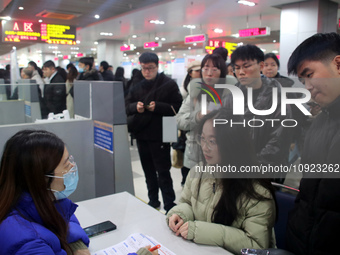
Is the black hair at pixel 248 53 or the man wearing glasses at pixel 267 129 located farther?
the black hair at pixel 248 53

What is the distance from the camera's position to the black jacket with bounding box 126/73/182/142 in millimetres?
2803

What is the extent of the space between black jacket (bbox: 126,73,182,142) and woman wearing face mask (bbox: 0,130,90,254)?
1696mm

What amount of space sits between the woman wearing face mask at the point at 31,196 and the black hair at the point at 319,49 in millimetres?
939

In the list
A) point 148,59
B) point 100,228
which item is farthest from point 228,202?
point 148,59

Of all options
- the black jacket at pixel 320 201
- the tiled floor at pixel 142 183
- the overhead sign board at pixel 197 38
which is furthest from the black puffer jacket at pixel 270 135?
the overhead sign board at pixel 197 38

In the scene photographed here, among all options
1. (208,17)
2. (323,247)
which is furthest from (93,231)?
(208,17)

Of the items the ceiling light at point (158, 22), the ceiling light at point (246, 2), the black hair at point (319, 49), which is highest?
the ceiling light at point (158, 22)

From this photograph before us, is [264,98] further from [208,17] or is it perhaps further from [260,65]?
[208,17]

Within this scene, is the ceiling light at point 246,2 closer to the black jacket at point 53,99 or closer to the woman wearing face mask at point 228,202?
the black jacket at point 53,99

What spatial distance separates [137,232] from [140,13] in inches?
349

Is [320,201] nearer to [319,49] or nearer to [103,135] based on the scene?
[319,49]

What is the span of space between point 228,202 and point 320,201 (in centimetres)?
44

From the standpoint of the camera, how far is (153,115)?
283 cm

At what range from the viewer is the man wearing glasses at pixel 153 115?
2.80m
